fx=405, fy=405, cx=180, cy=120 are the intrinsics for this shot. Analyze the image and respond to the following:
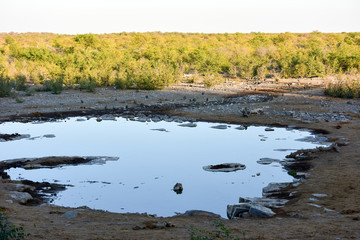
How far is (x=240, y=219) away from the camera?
5.88 meters

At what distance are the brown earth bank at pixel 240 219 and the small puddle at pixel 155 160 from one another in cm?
76

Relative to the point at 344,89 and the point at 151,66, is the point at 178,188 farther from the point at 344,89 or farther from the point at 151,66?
the point at 151,66

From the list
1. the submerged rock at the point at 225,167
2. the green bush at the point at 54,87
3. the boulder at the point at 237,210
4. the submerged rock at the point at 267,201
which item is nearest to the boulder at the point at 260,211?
the boulder at the point at 237,210

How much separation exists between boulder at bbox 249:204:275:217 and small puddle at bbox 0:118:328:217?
1.88 ft

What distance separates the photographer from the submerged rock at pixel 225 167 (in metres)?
9.16

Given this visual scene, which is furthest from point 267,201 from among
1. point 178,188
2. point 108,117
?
point 108,117

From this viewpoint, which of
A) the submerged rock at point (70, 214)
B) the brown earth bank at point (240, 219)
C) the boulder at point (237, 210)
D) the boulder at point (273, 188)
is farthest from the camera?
the boulder at point (273, 188)

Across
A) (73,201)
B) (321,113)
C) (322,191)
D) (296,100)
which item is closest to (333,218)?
(322,191)

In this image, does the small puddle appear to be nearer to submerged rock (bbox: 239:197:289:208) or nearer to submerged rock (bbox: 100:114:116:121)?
submerged rock (bbox: 100:114:116:121)

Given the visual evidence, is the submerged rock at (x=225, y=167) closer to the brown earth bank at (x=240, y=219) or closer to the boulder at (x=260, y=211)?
the brown earth bank at (x=240, y=219)

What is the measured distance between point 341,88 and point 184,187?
15752 millimetres

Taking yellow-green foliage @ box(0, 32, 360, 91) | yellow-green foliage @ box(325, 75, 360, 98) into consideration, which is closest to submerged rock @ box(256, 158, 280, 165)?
yellow-green foliage @ box(325, 75, 360, 98)

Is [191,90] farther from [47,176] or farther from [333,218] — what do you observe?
[333,218]

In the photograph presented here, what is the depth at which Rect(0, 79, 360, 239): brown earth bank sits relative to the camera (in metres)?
5.11
